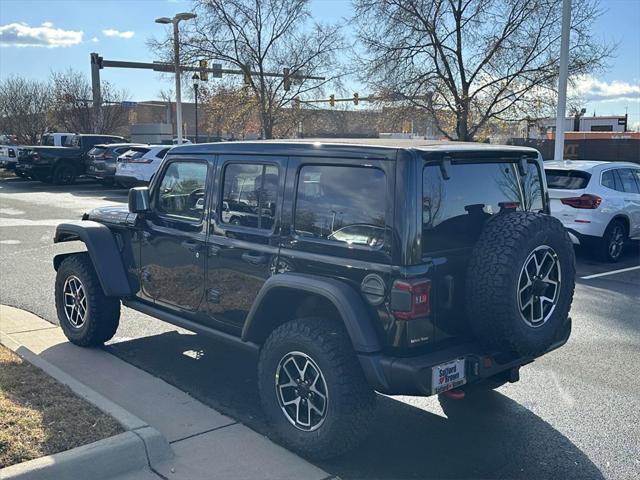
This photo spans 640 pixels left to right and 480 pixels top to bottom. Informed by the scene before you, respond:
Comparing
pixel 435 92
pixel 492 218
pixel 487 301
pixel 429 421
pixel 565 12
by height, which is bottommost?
pixel 429 421

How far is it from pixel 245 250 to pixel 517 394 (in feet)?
7.60

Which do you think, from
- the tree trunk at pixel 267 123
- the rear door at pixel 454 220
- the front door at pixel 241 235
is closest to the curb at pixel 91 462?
the front door at pixel 241 235

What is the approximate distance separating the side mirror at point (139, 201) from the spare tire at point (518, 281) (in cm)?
275

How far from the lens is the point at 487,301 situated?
3508mm

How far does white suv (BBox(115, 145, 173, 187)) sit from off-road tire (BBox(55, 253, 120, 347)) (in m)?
14.3

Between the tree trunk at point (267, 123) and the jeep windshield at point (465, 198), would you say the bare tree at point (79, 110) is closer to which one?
the tree trunk at point (267, 123)

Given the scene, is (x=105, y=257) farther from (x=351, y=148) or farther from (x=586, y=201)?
(x=586, y=201)

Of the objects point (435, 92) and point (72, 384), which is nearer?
point (72, 384)

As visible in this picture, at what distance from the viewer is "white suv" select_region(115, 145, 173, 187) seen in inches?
779

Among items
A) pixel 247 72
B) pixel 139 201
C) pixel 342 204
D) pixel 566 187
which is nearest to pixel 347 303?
pixel 342 204

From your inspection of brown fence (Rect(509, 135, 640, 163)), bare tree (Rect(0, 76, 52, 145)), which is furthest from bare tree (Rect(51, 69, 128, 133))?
brown fence (Rect(509, 135, 640, 163))

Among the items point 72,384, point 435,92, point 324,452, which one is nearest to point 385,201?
point 324,452

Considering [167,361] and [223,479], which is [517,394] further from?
[167,361]

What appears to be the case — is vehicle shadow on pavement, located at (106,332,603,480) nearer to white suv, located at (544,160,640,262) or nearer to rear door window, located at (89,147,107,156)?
white suv, located at (544,160,640,262)
